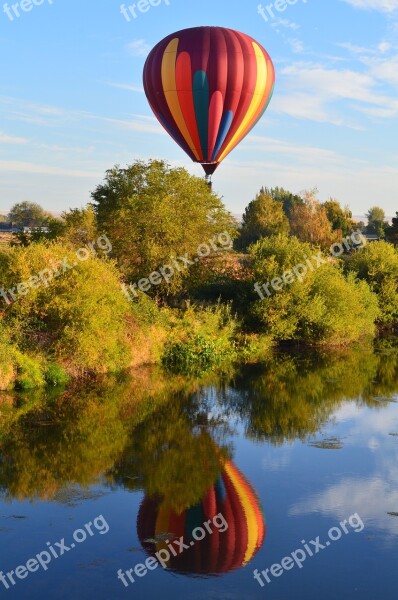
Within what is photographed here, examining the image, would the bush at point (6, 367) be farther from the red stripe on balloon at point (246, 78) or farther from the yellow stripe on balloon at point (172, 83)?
the red stripe on balloon at point (246, 78)

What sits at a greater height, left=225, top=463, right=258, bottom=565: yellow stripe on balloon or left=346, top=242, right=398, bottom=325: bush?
left=346, top=242, right=398, bottom=325: bush

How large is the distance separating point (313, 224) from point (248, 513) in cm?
5196

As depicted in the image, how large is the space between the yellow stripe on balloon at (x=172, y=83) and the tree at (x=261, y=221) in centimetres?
3848

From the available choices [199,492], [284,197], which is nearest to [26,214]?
[284,197]

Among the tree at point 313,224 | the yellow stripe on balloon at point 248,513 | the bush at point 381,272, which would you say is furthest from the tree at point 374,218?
the yellow stripe on balloon at point 248,513

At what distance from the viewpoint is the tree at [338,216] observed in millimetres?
80688

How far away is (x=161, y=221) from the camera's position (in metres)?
35.0

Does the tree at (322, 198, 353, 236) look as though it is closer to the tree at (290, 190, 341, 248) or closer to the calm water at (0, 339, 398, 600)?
the tree at (290, 190, 341, 248)

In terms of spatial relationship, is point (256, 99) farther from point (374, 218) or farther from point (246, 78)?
point (374, 218)

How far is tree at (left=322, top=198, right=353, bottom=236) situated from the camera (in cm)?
8069

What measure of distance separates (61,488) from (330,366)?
17.7 meters

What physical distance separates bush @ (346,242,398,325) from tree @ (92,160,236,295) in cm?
1091

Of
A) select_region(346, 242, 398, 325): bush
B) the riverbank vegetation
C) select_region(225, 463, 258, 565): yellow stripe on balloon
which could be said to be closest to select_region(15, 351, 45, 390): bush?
the riverbank vegetation

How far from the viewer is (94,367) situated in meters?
27.0
